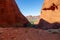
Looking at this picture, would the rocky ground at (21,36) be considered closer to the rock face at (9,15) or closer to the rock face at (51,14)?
the rock face at (9,15)

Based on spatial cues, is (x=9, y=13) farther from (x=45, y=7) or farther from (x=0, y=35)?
(x=0, y=35)

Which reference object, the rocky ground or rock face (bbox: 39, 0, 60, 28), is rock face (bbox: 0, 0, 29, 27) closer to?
rock face (bbox: 39, 0, 60, 28)

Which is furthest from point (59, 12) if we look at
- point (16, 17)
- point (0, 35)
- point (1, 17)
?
point (0, 35)

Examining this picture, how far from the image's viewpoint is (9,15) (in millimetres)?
24203

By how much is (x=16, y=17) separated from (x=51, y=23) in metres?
6.26

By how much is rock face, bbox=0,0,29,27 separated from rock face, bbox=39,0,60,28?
12.9ft

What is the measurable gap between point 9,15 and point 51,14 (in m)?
7.65

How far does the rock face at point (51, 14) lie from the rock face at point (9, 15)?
3922 millimetres

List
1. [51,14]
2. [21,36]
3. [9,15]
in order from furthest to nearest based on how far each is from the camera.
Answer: [51,14]
[9,15]
[21,36]

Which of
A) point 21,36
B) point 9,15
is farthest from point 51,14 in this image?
point 21,36

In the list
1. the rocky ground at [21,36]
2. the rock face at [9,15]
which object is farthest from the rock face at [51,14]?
the rocky ground at [21,36]

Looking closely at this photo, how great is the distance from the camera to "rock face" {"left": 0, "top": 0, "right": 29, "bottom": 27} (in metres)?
22.9

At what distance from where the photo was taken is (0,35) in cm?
1120

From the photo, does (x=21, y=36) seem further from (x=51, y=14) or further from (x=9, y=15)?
(x=51, y=14)
